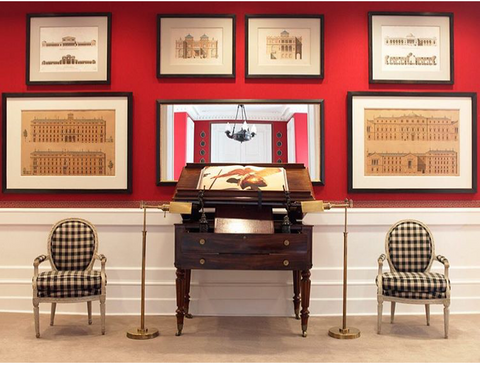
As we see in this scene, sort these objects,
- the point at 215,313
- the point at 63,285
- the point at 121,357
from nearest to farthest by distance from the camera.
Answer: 1. the point at 121,357
2. the point at 63,285
3. the point at 215,313

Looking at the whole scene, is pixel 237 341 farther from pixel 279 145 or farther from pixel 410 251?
pixel 279 145

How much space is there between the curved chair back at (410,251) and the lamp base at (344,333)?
848 mm

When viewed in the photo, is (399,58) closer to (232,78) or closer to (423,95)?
(423,95)

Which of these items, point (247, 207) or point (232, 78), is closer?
point (247, 207)

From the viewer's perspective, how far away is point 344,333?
4742 millimetres

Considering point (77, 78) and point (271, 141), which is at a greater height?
point (77, 78)

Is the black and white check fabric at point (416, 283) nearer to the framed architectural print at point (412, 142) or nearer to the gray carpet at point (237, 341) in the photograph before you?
the gray carpet at point (237, 341)

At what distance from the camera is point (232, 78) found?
5.78 metres

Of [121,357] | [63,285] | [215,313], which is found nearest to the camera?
[121,357]

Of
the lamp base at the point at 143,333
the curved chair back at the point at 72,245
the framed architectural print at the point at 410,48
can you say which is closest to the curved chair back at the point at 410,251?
the framed architectural print at the point at 410,48

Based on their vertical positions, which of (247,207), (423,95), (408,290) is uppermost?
(423,95)

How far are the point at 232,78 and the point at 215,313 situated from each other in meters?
2.55

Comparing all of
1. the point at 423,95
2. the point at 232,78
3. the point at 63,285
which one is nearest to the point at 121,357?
the point at 63,285

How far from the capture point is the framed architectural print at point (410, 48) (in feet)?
19.0
